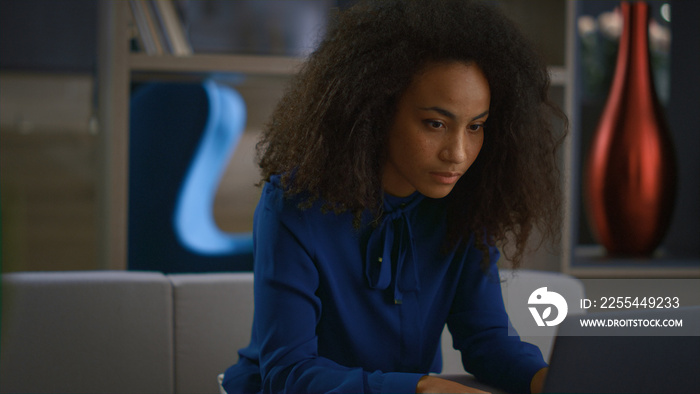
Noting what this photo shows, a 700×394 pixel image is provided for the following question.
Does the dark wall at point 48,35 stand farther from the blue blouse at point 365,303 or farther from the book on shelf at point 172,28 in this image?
the blue blouse at point 365,303

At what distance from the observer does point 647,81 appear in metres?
1.75

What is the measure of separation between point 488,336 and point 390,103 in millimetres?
404

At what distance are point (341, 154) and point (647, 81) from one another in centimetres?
120

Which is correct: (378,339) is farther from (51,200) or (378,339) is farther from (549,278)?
(51,200)

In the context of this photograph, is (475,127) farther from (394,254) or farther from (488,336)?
(488,336)

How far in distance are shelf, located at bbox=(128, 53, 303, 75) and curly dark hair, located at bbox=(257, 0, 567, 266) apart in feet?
2.04

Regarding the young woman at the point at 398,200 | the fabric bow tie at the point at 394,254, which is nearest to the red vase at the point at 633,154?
the young woman at the point at 398,200

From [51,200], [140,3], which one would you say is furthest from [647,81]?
[51,200]

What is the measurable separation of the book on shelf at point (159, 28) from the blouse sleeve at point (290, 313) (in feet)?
2.68

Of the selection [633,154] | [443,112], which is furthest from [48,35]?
[633,154]

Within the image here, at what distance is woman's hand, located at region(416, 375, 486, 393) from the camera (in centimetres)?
73

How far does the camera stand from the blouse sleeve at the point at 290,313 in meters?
0.80

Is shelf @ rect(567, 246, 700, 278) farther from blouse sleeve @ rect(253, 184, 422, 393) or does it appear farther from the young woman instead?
blouse sleeve @ rect(253, 184, 422, 393)

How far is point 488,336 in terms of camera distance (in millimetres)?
1017
